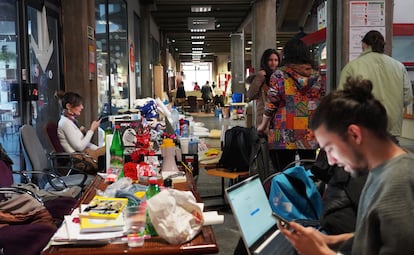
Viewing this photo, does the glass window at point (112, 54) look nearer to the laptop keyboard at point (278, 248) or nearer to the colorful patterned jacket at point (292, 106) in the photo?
the colorful patterned jacket at point (292, 106)

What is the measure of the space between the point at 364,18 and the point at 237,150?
5.45ft

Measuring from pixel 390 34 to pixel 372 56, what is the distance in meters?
0.39

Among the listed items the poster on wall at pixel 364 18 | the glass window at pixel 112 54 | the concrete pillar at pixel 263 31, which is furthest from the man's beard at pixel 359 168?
the concrete pillar at pixel 263 31

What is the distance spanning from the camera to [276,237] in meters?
2.01

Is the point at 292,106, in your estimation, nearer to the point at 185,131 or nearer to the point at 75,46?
the point at 185,131

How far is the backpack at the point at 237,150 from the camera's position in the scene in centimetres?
474

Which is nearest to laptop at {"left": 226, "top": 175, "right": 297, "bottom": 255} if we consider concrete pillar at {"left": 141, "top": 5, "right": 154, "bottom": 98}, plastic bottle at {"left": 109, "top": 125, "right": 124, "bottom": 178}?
plastic bottle at {"left": 109, "top": 125, "right": 124, "bottom": 178}

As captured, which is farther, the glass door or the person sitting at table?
the person sitting at table

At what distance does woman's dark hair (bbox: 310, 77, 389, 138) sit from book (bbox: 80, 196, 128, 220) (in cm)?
96

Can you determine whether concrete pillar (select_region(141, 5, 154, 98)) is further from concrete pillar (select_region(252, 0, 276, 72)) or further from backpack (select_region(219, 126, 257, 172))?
backpack (select_region(219, 126, 257, 172))

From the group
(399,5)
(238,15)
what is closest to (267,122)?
(399,5)

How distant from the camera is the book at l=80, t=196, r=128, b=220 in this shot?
1.95 metres

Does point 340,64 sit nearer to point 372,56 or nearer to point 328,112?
point 372,56

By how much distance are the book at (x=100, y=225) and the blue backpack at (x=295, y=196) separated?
38.0 inches
